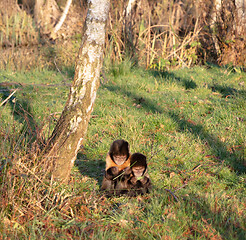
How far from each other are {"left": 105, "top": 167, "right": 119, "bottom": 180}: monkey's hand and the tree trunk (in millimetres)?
458

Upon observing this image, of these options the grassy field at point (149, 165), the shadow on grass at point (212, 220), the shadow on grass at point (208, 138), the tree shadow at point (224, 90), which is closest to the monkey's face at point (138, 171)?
the grassy field at point (149, 165)

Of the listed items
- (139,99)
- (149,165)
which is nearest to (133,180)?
(149,165)

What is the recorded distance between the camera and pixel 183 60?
9.14m

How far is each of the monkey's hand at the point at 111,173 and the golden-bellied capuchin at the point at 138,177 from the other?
0.18m

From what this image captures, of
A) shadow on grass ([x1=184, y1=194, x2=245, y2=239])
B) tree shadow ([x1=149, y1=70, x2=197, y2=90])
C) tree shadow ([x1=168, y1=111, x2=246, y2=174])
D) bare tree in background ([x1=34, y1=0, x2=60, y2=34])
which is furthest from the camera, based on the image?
bare tree in background ([x1=34, y1=0, x2=60, y2=34])

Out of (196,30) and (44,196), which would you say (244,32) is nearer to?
(196,30)

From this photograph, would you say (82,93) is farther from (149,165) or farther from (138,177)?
(149,165)

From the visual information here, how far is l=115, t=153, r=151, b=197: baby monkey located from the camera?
3090 millimetres

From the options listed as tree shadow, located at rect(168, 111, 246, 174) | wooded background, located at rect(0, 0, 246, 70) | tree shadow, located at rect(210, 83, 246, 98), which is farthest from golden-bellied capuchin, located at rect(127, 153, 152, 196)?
wooded background, located at rect(0, 0, 246, 70)

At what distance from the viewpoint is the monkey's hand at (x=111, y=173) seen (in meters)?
3.08

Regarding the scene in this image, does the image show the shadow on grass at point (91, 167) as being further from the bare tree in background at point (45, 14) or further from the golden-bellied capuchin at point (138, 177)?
the bare tree in background at point (45, 14)

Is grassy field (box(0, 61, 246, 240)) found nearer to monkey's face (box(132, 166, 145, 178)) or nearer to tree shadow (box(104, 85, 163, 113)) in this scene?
tree shadow (box(104, 85, 163, 113))

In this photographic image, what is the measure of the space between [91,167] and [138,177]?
3.32 ft

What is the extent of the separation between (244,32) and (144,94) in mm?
4276
